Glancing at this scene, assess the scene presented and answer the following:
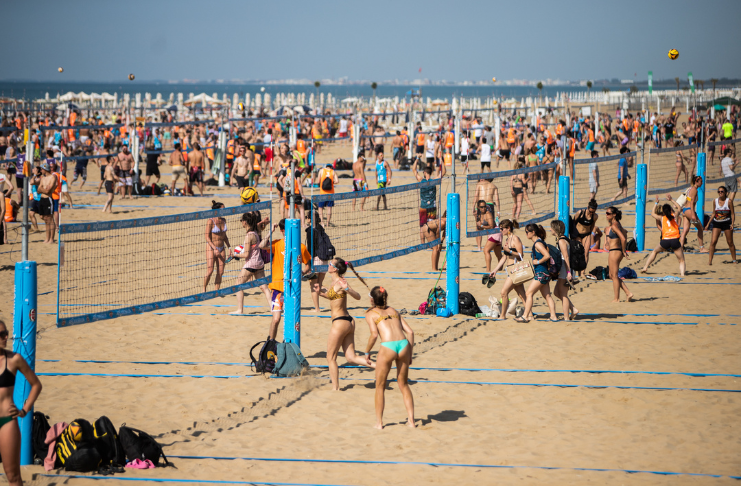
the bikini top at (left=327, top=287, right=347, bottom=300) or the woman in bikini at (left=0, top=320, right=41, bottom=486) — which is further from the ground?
the bikini top at (left=327, top=287, right=347, bottom=300)

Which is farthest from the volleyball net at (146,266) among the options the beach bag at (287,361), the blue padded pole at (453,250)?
the blue padded pole at (453,250)

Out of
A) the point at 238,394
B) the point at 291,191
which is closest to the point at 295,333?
the point at 238,394

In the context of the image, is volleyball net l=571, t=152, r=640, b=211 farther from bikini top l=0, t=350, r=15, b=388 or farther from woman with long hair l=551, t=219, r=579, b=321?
bikini top l=0, t=350, r=15, b=388

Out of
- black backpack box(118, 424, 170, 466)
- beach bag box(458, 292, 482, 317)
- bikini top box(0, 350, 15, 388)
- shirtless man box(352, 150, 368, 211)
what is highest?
shirtless man box(352, 150, 368, 211)

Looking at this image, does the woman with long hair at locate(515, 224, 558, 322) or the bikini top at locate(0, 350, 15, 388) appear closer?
the bikini top at locate(0, 350, 15, 388)

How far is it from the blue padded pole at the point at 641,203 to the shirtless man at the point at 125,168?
1342 centimetres

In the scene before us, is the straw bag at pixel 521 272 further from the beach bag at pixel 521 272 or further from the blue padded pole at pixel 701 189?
the blue padded pole at pixel 701 189

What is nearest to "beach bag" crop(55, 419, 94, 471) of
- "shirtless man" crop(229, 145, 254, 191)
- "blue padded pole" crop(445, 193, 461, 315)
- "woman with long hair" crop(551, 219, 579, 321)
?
"blue padded pole" crop(445, 193, 461, 315)

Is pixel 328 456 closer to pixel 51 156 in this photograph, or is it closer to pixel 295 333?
pixel 295 333

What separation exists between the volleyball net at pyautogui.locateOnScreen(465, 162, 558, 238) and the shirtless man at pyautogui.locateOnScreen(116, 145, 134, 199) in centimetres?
951

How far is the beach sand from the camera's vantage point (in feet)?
19.3

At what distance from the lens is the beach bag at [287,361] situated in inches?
316

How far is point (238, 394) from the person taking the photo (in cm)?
752

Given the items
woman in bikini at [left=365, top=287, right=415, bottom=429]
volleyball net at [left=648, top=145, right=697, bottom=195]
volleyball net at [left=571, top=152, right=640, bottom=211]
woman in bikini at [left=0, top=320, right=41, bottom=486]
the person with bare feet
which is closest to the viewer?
woman in bikini at [left=0, top=320, right=41, bottom=486]
